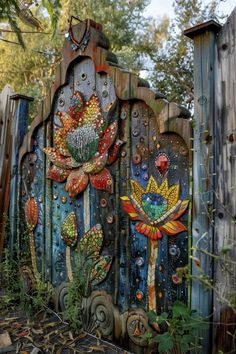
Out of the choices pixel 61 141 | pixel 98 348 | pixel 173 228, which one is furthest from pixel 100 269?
pixel 61 141

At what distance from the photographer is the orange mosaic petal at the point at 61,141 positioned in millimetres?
3012

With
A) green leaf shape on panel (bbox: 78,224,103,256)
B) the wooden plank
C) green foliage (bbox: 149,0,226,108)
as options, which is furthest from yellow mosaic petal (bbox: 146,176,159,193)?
green foliage (bbox: 149,0,226,108)

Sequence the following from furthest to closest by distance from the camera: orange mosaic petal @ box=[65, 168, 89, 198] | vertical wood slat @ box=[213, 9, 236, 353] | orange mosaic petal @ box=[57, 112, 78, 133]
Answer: orange mosaic petal @ box=[57, 112, 78, 133] < orange mosaic petal @ box=[65, 168, 89, 198] < vertical wood slat @ box=[213, 9, 236, 353]

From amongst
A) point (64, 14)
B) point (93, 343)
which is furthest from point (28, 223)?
point (64, 14)

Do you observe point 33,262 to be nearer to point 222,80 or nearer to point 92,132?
point 92,132

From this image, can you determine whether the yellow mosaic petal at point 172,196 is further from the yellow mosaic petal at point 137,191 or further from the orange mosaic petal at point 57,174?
the orange mosaic petal at point 57,174

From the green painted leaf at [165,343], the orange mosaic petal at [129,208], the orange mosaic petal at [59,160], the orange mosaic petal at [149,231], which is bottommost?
the green painted leaf at [165,343]

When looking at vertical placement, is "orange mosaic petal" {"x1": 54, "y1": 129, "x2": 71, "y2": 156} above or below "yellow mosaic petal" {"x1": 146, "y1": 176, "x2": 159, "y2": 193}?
above

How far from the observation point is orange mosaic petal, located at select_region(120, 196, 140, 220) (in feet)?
8.00

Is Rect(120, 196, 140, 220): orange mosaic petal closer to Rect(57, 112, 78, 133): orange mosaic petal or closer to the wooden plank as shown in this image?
Rect(57, 112, 78, 133): orange mosaic petal

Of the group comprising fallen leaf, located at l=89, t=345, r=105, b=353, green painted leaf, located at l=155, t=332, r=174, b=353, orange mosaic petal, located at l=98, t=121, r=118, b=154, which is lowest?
fallen leaf, located at l=89, t=345, r=105, b=353

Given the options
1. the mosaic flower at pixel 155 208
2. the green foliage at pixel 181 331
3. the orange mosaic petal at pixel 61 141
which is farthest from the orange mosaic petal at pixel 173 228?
the orange mosaic petal at pixel 61 141

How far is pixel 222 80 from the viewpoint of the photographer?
198 centimetres

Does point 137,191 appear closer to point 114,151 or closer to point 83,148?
point 114,151
